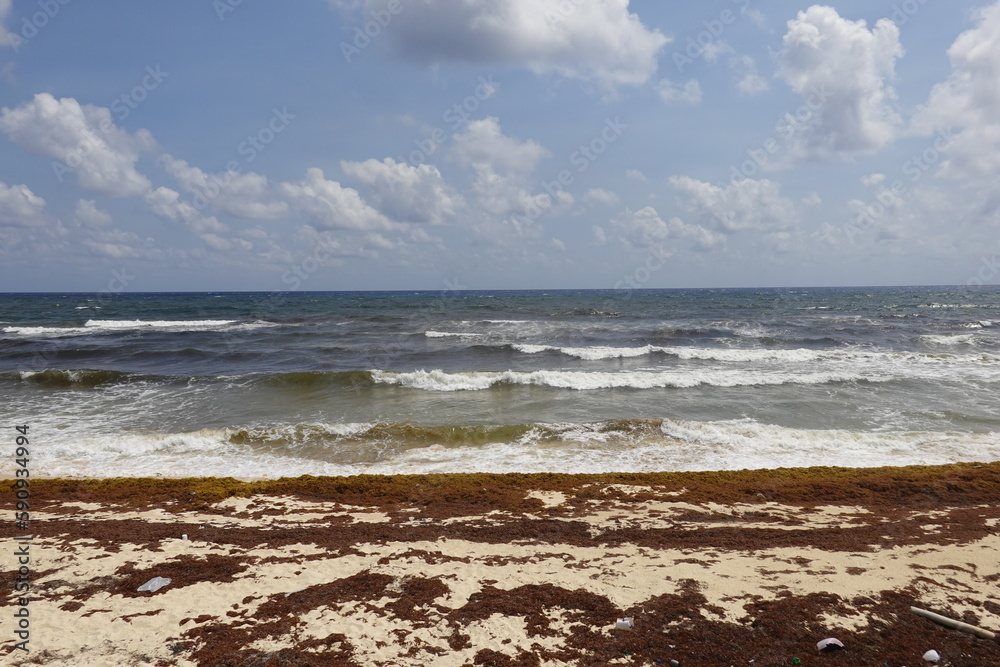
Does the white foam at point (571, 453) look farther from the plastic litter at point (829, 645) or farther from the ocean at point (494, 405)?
the plastic litter at point (829, 645)

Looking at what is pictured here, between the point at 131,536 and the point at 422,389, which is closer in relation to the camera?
the point at 131,536

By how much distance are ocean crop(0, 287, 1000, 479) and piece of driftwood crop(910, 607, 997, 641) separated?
16.8 ft

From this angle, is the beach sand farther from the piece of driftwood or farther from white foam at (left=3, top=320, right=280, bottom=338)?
white foam at (left=3, top=320, right=280, bottom=338)

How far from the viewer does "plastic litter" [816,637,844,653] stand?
4297 millimetres

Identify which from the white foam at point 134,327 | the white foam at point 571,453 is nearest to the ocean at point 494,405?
the white foam at point 571,453

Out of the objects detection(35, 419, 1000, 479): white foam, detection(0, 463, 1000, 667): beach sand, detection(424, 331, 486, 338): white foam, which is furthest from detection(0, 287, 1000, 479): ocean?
detection(424, 331, 486, 338): white foam

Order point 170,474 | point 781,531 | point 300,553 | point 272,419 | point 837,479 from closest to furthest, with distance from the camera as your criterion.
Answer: point 300,553
point 781,531
point 837,479
point 170,474
point 272,419

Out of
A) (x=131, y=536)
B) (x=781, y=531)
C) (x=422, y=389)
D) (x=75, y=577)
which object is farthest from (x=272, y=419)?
(x=781, y=531)

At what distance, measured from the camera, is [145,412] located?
14.0 m

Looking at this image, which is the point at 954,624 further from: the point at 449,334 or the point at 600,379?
the point at 449,334

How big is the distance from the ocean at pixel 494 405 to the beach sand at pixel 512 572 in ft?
5.85

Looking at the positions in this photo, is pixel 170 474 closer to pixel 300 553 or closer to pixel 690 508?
pixel 300 553

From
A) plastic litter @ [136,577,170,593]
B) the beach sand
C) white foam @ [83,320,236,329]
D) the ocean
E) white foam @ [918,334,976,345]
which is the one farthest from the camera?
white foam @ [83,320,236,329]

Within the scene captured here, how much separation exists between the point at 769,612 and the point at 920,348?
2921 cm
